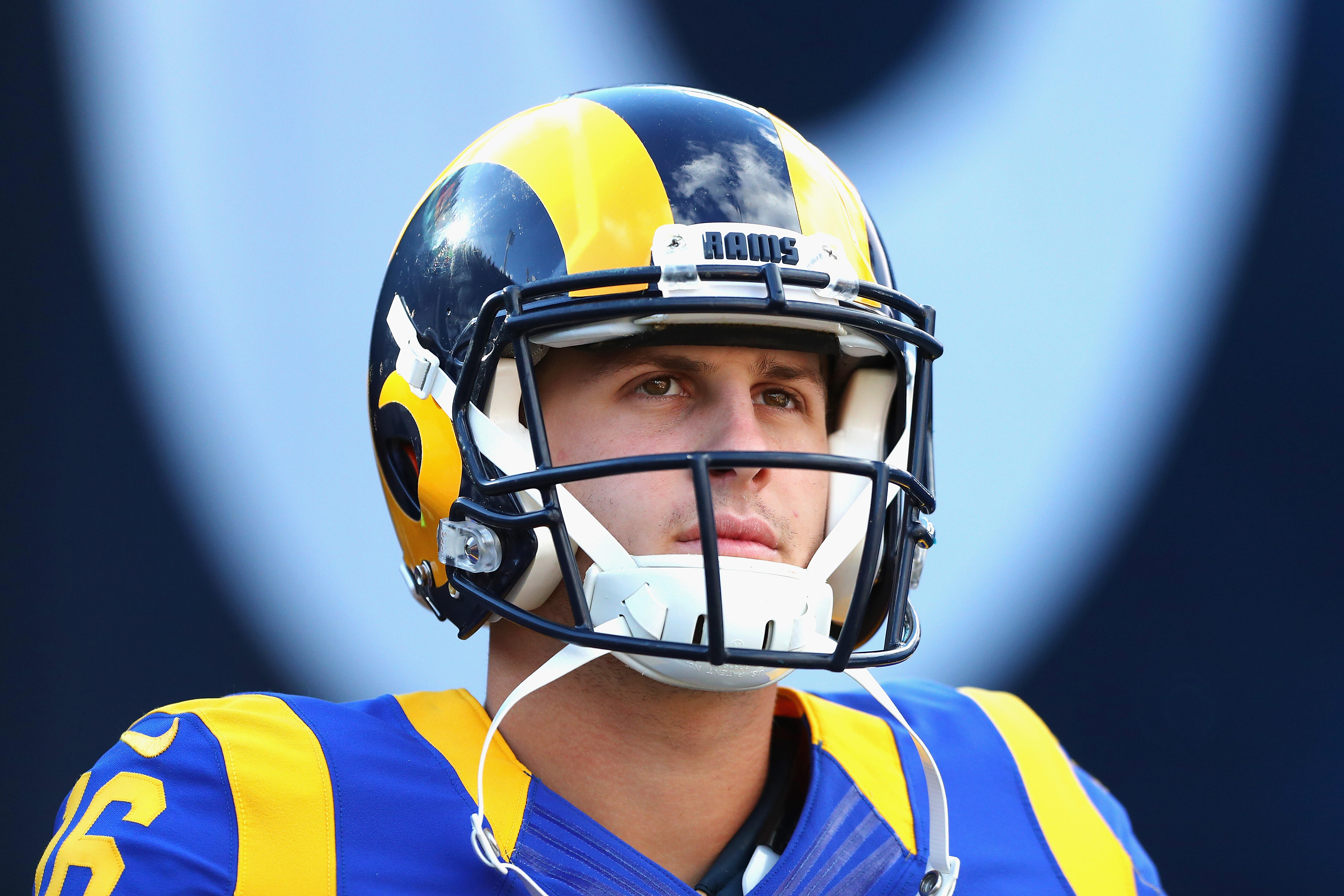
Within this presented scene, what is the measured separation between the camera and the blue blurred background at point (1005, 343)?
6.90 feet

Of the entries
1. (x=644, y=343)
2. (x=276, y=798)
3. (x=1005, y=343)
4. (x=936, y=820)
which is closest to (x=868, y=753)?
(x=936, y=820)

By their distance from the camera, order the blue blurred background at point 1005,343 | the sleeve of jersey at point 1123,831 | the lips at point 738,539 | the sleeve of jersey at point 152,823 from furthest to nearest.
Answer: the blue blurred background at point 1005,343
the sleeve of jersey at point 1123,831
the lips at point 738,539
the sleeve of jersey at point 152,823

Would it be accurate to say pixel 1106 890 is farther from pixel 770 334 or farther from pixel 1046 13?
pixel 1046 13

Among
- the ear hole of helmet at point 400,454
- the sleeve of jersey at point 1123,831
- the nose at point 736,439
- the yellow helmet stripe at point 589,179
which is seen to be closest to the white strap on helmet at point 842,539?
the nose at point 736,439

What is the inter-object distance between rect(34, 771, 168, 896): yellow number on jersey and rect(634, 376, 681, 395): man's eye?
666mm

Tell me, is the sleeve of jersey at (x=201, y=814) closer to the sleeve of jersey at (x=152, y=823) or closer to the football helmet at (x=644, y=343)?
the sleeve of jersey at (x=152, y=823)

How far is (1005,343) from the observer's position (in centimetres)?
238

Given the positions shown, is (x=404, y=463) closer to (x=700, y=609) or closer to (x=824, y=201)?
(x=700, y=609)

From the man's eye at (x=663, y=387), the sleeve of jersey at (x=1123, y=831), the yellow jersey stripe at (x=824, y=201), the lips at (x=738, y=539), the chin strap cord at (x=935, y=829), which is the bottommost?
the sleeve of jersey at (x=1123, y=831)

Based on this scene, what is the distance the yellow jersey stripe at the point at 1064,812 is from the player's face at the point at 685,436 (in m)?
0.53

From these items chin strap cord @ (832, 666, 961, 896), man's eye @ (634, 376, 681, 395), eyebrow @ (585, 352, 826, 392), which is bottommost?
chin strap cord @ (832, 666, 961, 896)

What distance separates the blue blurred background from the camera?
2.10 metres

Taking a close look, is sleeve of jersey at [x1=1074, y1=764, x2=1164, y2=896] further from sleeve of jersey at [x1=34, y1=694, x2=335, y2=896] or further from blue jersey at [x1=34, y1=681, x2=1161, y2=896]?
sleeve of jersey at [x1=34, y1=694, x2=335, y2=896]

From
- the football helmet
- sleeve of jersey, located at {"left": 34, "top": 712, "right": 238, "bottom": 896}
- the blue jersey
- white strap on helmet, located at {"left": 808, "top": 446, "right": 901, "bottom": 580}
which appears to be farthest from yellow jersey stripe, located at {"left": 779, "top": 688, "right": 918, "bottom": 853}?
sleeve of jersey, located at {"left": 34, "top": 712, "right": 238, "bottom": 896}
